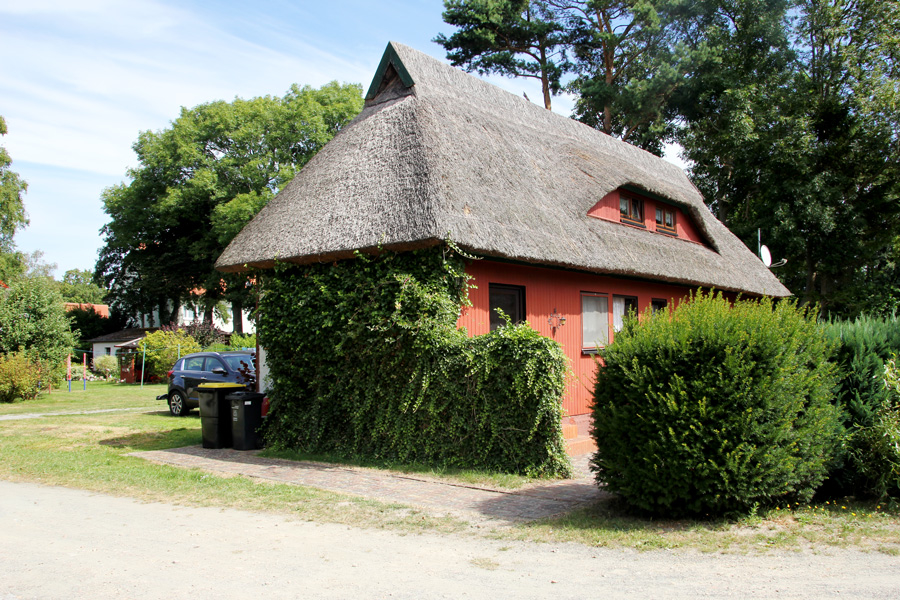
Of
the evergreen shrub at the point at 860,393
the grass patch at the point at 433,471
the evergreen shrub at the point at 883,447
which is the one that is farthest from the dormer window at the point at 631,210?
the evergreen shrub at the point at 883,447

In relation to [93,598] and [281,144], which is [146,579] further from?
[281,144]

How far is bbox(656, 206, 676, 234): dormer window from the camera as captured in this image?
16.8 metres

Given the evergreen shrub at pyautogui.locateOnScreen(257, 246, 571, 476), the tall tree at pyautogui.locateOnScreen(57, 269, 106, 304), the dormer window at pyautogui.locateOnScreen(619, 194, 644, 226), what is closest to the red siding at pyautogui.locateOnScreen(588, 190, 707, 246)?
the dormer window at pyautogui.locateOnScreen(619, 194, 644, 226)

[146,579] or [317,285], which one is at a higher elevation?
[317,285]

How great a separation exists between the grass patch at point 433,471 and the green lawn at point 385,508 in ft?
0.10

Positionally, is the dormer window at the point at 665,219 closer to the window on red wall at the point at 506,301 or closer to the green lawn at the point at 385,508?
the window on red wall at the point at 506,301

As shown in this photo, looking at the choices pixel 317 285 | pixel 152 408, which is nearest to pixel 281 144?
pixel 152 408

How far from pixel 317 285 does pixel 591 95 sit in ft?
80.3

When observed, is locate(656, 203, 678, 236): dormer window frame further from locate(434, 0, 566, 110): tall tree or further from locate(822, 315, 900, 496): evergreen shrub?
locate(434, 0, 566, 110): tall tree

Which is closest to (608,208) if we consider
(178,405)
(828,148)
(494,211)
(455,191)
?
(494,211)

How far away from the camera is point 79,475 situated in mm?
9188

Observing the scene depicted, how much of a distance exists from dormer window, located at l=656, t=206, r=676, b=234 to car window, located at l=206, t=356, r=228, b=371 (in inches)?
464

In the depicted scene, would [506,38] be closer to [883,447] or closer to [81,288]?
[883,447]

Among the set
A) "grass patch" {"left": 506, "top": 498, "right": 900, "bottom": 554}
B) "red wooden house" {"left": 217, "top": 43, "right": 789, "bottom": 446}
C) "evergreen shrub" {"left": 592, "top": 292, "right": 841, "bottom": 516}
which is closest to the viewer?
"grass patch" {"left": 506, "top": 498, "right": 900, "bottom": 554}
